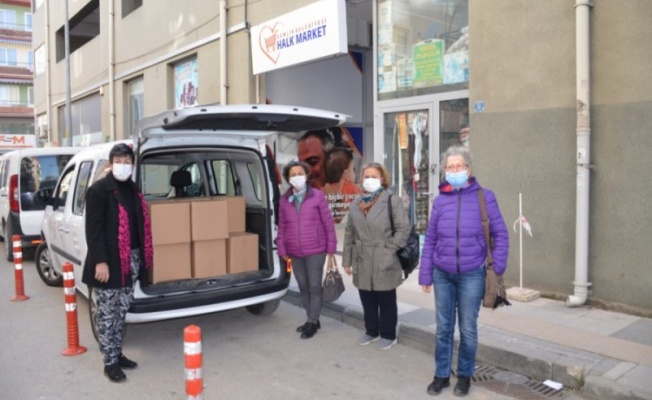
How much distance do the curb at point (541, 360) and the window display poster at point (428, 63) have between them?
393cm

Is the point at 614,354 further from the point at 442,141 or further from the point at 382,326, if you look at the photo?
the point at 442,141

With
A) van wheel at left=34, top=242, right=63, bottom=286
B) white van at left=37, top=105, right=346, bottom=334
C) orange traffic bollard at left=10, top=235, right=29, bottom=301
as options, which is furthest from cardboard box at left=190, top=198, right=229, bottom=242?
van wheel at left=34, top=242, right=63, bottom=286

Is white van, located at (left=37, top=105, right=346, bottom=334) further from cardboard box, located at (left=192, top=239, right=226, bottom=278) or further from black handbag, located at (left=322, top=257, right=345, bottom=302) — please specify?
black handbag, located at (left=322, top=257, right=345, bottom=302)

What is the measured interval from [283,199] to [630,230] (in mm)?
3534

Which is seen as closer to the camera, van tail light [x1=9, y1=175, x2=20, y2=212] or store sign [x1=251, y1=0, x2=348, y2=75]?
store sign [x1=251, y1=0, x2=348, y2=75]

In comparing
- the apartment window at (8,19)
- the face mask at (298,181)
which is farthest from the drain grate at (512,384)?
the apartment window at (8,19)

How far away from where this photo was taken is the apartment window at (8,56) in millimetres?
Answer: 52094

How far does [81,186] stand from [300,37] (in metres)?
5.19

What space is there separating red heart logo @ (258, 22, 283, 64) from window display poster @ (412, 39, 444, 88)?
119 inches

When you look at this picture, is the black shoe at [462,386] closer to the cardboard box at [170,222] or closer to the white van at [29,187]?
the cardboard box at [170,222]

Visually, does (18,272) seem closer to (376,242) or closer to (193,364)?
(376,242)

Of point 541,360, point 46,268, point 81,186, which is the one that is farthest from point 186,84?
point 541,360

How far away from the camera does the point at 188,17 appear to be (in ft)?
44.7

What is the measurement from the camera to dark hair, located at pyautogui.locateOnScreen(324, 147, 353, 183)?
40.8 ft
